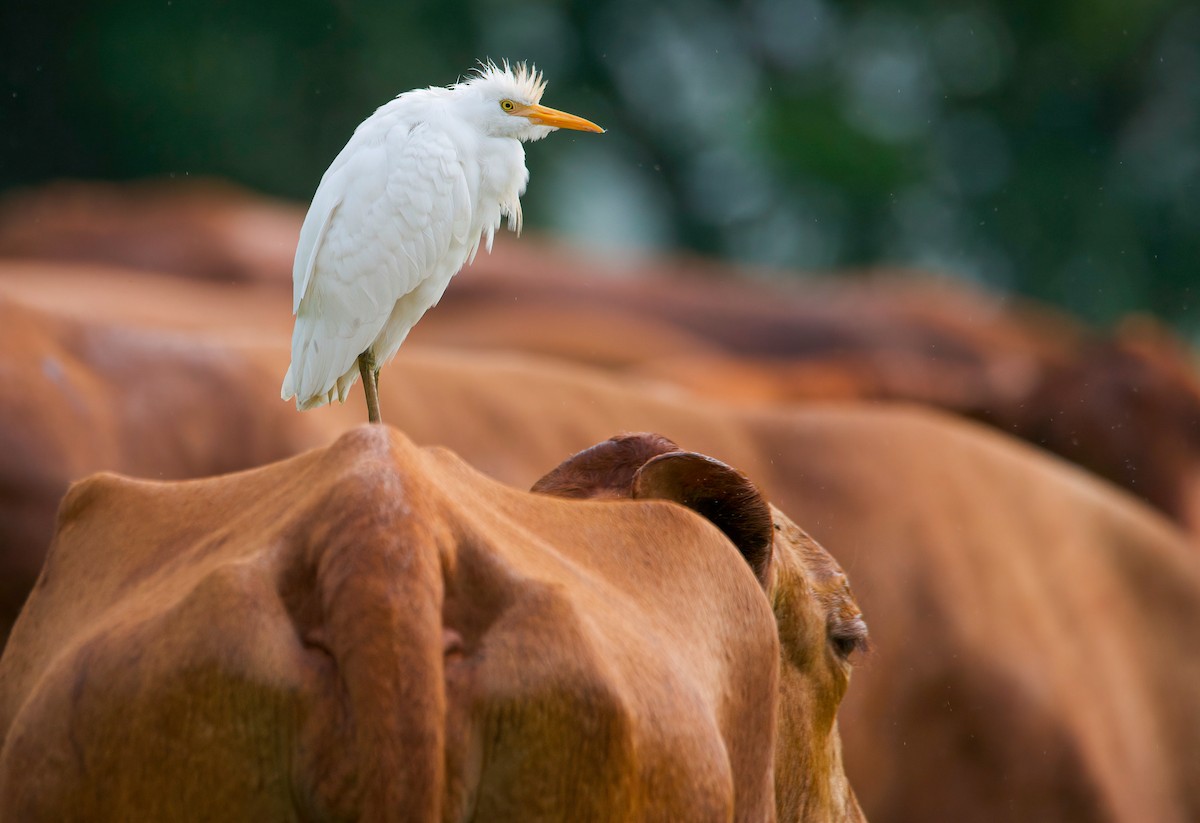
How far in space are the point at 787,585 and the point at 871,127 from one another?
22550 mm

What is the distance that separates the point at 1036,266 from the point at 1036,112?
89.0 inches

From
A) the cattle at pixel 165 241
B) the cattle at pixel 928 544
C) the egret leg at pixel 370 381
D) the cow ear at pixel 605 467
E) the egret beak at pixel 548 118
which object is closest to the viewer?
the cow ear at pixel 605 467

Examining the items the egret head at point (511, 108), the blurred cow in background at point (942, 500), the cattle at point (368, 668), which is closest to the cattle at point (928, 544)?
the blurred cow in background at point (942, 500)

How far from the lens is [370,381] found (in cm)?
337

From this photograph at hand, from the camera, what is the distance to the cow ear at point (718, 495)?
2.11 meters

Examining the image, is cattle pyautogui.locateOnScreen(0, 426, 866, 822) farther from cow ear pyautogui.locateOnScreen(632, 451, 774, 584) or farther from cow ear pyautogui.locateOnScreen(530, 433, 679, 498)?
cow ear pyautogui.locateOnScreen(530, 433, 679, 498)

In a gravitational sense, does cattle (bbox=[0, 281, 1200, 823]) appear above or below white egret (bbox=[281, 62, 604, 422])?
below

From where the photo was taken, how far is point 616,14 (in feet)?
78.0

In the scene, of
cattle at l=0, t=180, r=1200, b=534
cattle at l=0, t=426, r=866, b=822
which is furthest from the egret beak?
cattle at l=0, t=180, r=1200, b=534

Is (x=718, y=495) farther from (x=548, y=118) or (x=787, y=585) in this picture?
(x=548, y=118)

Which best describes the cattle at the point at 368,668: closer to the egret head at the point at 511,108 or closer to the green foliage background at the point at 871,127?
the egret head at the point at 511,108

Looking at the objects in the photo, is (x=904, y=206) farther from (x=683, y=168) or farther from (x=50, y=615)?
(x=50, y=615)

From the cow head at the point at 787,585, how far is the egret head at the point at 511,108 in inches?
48.2

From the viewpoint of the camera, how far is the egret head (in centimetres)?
336
